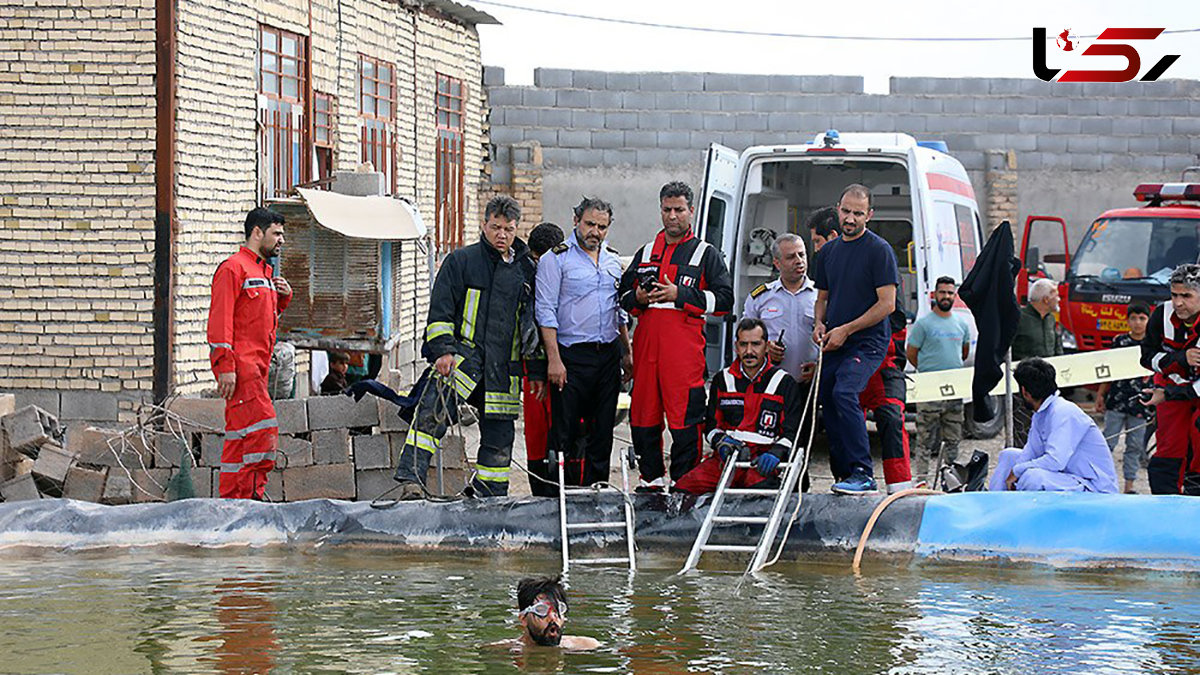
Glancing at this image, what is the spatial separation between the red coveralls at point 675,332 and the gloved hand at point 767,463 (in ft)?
Result: 1.61

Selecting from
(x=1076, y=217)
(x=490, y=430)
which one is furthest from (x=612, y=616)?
(x=1076, y=217)

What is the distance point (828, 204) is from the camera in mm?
15469

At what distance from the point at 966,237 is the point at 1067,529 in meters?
6.17

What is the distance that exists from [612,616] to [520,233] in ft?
A: 46.2

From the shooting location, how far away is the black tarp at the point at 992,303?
1078 centimetres

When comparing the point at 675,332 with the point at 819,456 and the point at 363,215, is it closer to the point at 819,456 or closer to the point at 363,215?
the point at 363,215

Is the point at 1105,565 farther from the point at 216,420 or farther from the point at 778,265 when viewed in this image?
the point at 216,420

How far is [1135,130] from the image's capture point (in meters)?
23.4

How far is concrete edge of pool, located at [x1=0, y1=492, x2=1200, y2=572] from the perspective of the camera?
920 centimetres

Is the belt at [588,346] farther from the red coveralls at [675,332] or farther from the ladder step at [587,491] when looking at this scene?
the ladder step at [587,491]

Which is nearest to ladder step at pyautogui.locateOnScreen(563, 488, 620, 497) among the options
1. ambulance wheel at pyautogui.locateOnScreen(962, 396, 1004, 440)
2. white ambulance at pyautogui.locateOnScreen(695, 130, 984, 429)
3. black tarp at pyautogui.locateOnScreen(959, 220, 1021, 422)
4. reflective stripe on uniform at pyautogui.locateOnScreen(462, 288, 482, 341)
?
reflective stripe on uniform at pyautogui.locateOnScreen(462, 288, 482, 341)

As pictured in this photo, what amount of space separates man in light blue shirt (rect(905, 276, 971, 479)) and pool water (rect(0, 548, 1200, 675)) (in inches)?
132

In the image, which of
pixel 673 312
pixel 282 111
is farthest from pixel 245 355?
pixel 282 111

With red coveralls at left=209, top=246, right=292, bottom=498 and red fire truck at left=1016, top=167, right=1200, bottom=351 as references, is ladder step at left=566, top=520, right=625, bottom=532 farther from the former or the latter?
red fire truck at left=1016, top=167, right=1200, bottom=351
